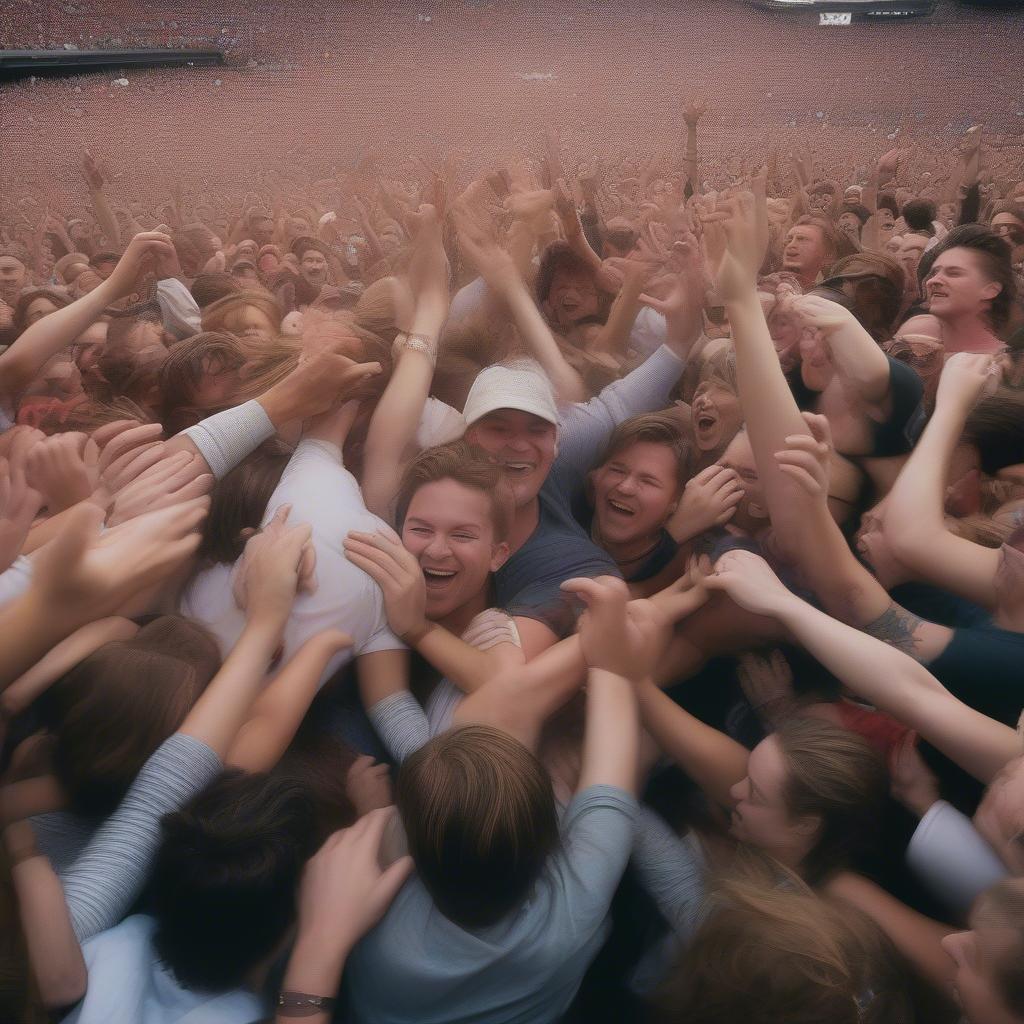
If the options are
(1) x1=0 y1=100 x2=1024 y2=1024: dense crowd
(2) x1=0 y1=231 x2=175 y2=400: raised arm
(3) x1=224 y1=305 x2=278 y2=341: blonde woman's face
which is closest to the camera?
(1) x1=0 y1=100 x2=1024 y2=1024: dense crowd

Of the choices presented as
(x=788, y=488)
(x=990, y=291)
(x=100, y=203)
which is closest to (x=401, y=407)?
(x=788, y=488)

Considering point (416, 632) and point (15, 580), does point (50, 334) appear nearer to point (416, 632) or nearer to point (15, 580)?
point (15, 580)

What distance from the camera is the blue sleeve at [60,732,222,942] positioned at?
2.55 feet

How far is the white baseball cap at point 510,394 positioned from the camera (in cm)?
122

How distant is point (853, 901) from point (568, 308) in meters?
1.39

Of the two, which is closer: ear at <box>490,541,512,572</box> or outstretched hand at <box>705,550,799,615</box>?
outstretched hand at <box>705,550,799,615</box>

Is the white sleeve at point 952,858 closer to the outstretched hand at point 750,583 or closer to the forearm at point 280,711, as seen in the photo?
the outstretched hand at point 750,583

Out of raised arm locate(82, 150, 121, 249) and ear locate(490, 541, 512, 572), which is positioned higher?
raised arm locate(82, 150, 121, 249)

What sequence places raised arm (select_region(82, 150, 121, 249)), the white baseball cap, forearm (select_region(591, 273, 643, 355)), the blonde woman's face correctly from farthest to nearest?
raised arm (select_region(82, 150, 121, 249)) → forearm (select_region(591, 273, 643, 355)) → the blonde woman's face → the white baseball cap

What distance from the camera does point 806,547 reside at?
101 cm

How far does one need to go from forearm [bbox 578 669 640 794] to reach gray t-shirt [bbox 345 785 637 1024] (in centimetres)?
5

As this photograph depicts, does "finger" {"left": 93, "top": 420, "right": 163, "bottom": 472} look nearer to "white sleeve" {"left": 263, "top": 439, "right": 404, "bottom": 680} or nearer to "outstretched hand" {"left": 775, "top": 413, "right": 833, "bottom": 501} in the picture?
"white sleeve" {"left": 263, "top": 439, "right": 404, "bottom": 680}

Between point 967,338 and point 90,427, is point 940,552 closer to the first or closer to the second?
point 967,338

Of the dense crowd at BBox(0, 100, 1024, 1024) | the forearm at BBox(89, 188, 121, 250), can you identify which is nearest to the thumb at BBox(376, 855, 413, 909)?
the dense crowd at BBox(0, 100, 1024, 1024)
